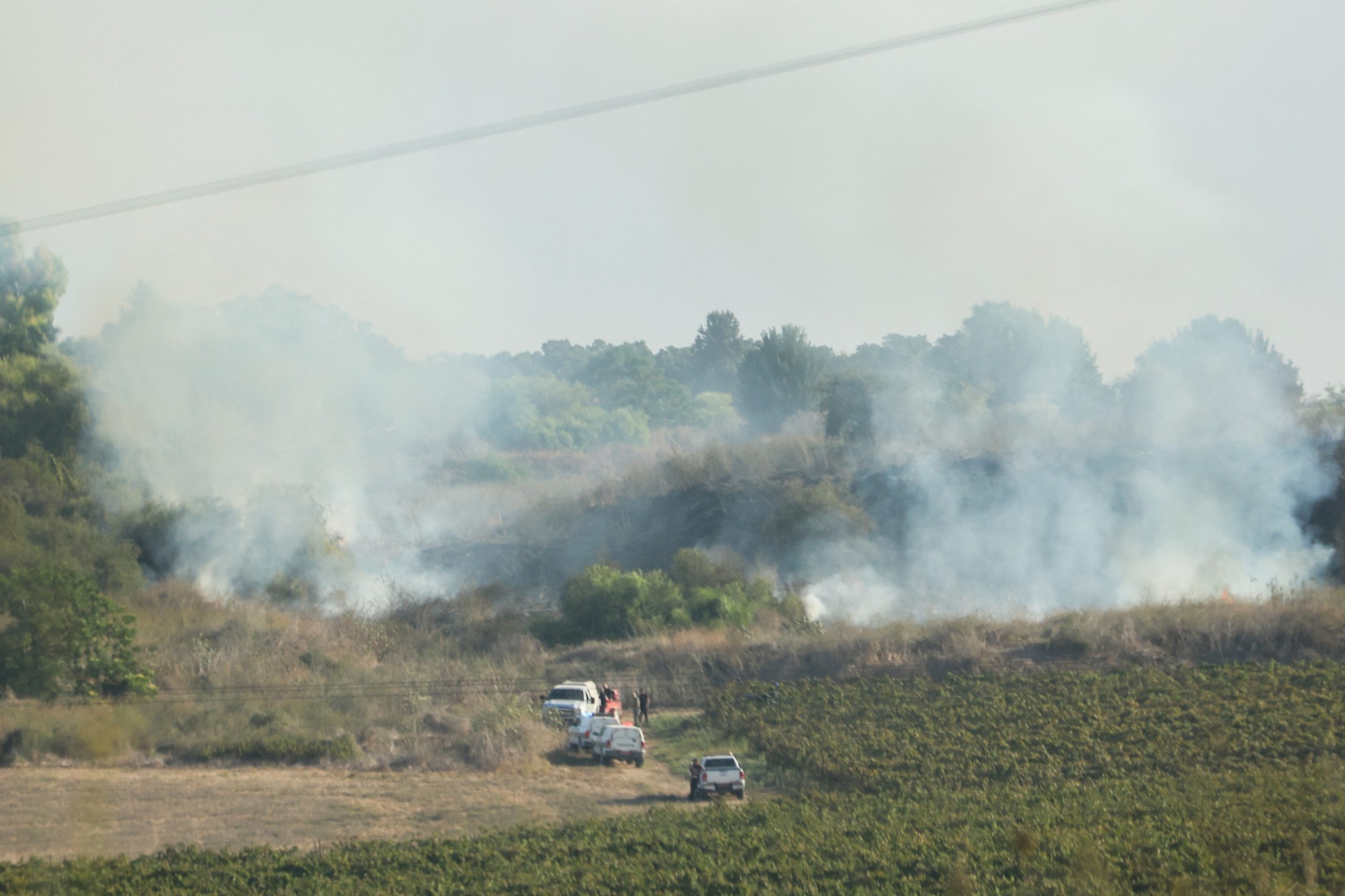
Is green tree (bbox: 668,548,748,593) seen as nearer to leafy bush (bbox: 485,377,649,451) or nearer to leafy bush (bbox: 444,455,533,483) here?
leafy bush (bbox: 444,455,533,483)

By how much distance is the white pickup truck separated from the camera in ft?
96.7

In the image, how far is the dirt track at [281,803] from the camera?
85.1 feet

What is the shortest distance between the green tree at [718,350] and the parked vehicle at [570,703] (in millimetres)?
100261

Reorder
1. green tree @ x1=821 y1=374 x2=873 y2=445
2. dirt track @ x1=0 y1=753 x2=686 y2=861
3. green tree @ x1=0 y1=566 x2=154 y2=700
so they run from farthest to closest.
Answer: green tree @ x1=821 y1=374 x2=873 y2=445, green tree @ x1=0 y1=566 x2=154 y2=700, dirt track @ x1=0 y1=753 x2=686 y2=861

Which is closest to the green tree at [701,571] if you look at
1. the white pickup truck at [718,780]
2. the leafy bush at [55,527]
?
the leafy bush at [55,527]

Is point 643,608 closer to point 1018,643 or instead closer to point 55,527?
point 1018,643

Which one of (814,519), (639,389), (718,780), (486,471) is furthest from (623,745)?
(639,389)

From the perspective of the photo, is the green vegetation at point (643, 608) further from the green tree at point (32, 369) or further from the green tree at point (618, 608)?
the green tree at point (32, 369)

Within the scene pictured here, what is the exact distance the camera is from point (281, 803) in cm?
2898

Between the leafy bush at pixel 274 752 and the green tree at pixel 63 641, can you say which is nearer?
the leafy bush at pixel 274 752

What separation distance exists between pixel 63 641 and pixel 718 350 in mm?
108784

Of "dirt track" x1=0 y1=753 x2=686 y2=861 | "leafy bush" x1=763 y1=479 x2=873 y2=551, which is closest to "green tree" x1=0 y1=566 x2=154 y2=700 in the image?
"dirt track" x1=0 y1=753 x2=686 y2=861

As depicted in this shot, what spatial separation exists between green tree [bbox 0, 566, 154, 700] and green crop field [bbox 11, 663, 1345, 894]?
46.4 feet

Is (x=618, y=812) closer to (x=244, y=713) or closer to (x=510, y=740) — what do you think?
(x=510, y=740)
